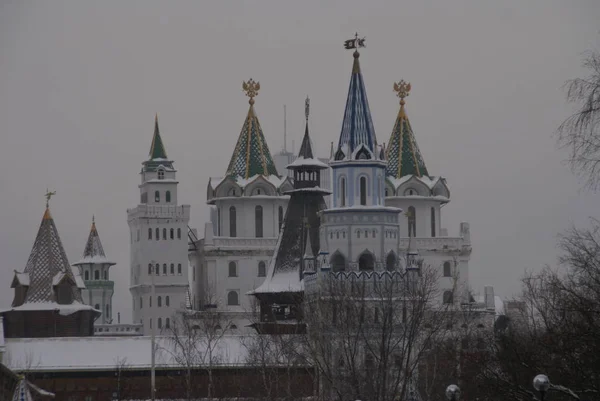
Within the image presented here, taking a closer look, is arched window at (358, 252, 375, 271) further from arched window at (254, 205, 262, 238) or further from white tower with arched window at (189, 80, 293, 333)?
Result: arched window at (254, 205, 262, 238)

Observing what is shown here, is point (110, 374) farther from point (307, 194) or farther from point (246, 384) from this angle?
point (307, 194)

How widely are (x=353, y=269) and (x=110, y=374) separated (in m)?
10.9

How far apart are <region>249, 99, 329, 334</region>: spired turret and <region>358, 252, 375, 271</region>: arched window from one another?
3943 mm

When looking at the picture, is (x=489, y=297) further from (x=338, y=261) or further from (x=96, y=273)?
(x=338, y=261)

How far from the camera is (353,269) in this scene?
3979 inches

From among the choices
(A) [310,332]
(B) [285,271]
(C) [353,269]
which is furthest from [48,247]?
(A) [310,332]

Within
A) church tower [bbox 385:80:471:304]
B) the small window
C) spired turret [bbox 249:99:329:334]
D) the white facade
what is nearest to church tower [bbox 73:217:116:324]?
the white facade

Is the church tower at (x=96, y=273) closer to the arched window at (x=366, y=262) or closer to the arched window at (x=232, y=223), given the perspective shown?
the arched window at (x=232, y=223)

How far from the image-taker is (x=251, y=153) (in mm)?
138000

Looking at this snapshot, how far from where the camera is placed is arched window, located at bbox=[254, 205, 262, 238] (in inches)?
5418

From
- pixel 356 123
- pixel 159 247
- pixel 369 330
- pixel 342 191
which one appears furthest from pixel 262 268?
pixel 369 330

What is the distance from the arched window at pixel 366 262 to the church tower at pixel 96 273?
44506mm

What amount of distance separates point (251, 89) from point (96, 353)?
4023 cm

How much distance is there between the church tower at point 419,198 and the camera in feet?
450
